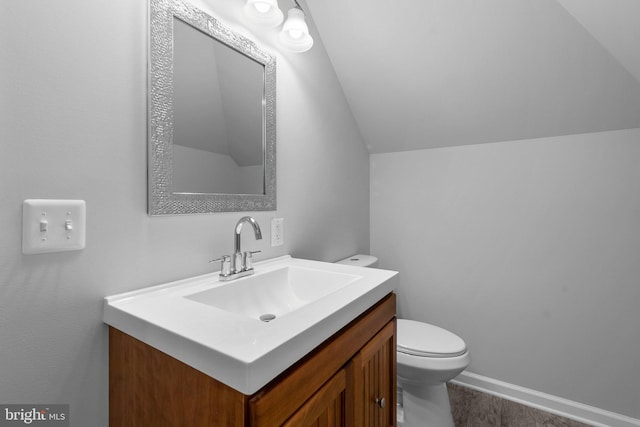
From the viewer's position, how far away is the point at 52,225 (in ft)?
2.16

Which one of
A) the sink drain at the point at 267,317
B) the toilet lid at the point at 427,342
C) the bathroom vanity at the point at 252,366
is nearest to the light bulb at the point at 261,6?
the bathroom vanity at the point at 252,366

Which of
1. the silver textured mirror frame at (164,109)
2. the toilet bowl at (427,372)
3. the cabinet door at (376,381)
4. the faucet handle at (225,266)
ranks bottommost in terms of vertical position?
the toilet bowl at (427,372)

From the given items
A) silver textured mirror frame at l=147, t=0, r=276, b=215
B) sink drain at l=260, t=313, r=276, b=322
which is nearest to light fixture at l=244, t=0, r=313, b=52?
silver textured mirror frame at l=147, t=0, r=276, b=215

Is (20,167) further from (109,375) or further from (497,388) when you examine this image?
(497,388)

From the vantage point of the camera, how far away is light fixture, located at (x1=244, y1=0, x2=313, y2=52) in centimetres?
106

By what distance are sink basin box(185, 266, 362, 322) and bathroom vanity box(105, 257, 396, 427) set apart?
0.06 ft

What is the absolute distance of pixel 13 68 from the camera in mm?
611

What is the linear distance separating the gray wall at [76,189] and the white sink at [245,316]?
0.08 m

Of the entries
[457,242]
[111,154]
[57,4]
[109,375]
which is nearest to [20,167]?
[111,154]

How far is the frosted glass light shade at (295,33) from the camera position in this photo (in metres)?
1.21

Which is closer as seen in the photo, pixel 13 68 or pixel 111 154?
pixel 13 68

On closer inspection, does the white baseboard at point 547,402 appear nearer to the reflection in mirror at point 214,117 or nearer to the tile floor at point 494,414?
the tile floor at point 494,414

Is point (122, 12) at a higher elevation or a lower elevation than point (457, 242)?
higher

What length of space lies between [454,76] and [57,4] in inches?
61.6
